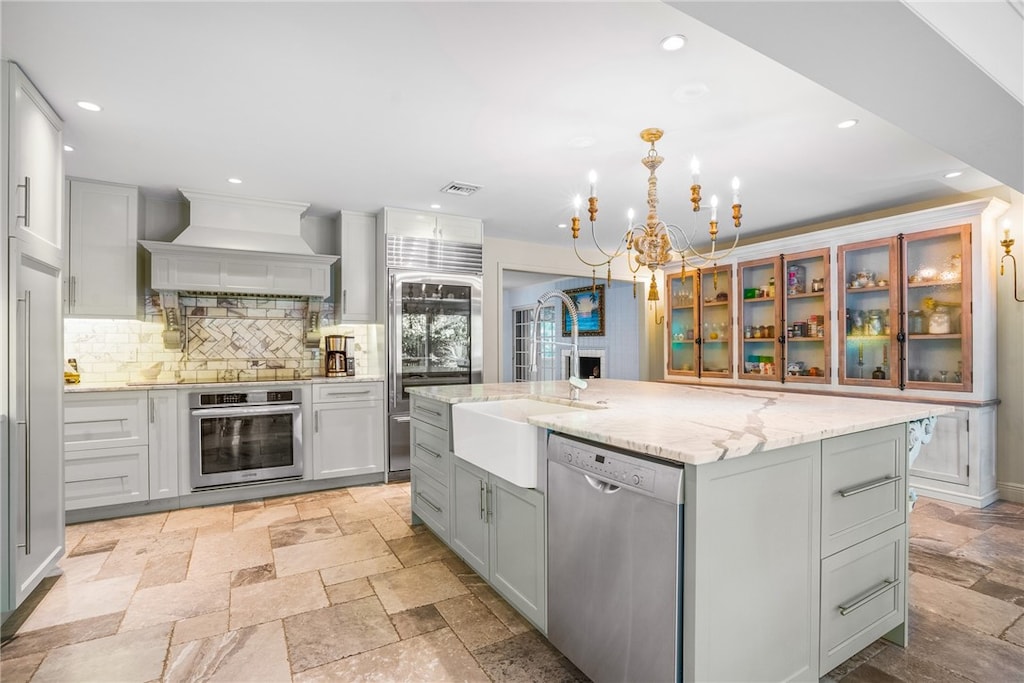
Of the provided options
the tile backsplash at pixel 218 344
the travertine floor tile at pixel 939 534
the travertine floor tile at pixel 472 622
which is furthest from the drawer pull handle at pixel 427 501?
the travertine floor tile at pixel 939 534

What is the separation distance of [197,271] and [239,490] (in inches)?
66.1

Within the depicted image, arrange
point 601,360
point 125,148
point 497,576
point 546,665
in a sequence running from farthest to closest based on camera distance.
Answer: point 601,360
point 125,148
point 497,576
point 546,665

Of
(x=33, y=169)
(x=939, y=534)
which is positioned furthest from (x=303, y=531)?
(x=939, y=534)

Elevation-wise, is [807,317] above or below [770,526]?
above

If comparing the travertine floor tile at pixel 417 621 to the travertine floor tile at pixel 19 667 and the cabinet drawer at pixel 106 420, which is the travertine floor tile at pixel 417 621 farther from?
the cabinet drawer at pixel 106 420

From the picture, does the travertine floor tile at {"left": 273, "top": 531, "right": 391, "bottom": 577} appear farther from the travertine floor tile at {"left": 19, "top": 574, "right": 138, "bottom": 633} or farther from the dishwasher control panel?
the dishwasher control panel

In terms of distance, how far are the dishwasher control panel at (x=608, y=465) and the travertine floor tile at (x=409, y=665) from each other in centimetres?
84

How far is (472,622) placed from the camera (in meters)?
2.15

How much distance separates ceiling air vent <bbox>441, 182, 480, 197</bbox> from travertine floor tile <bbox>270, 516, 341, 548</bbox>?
247 cm

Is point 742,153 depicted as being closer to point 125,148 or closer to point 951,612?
point 951,612

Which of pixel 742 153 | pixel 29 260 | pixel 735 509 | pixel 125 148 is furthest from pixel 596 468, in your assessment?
pixel 125 148

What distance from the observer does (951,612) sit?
2.22 m

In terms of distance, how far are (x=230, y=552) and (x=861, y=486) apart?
3107 millimetres

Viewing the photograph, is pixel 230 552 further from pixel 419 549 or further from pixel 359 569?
pixel 419 549
